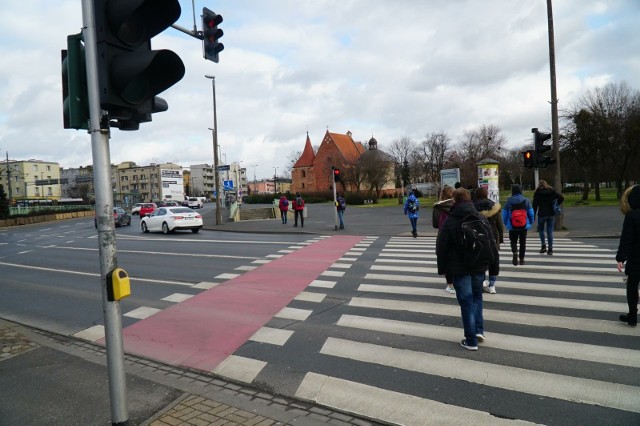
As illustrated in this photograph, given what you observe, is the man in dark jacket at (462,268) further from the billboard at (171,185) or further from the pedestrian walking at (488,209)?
the billboard at (171,185)

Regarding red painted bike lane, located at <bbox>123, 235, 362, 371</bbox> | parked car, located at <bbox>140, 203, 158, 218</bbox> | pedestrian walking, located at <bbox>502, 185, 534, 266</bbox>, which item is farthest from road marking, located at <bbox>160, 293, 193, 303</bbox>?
parked car, located at <bbox>140, 203, 158, 218</bbox>

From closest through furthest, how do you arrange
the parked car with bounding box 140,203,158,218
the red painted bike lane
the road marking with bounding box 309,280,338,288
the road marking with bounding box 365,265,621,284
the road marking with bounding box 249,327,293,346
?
1. the red painted bike lane
2. the road marking with bounding box 249,327,293,346
3. the road marking with bounding box 365,265,621,284
4. the road marking with bounding box 309,280,338,288
5. the parked car with bounding box 140,203,158,218

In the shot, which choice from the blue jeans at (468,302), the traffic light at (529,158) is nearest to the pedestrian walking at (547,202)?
the traffic light at (529,158)

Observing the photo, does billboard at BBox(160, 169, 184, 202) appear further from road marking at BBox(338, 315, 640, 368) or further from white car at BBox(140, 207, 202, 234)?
road marking at BBox(338, 315, 640, 368)

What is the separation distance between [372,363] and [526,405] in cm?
157

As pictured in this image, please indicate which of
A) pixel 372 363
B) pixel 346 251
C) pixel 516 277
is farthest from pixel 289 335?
pixel 346 251

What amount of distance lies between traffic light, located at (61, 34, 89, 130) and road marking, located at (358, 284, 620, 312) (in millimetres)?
5921

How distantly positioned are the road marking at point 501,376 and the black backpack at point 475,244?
1.06 m

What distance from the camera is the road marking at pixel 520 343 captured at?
459 cm

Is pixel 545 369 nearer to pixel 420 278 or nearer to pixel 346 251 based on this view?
pixel 420 278

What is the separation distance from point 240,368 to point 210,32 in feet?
22.4

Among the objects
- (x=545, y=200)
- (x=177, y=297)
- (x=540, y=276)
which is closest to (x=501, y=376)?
(x=540, y=276)

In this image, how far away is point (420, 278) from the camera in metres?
8.88

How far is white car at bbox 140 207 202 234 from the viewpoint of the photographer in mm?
24188
